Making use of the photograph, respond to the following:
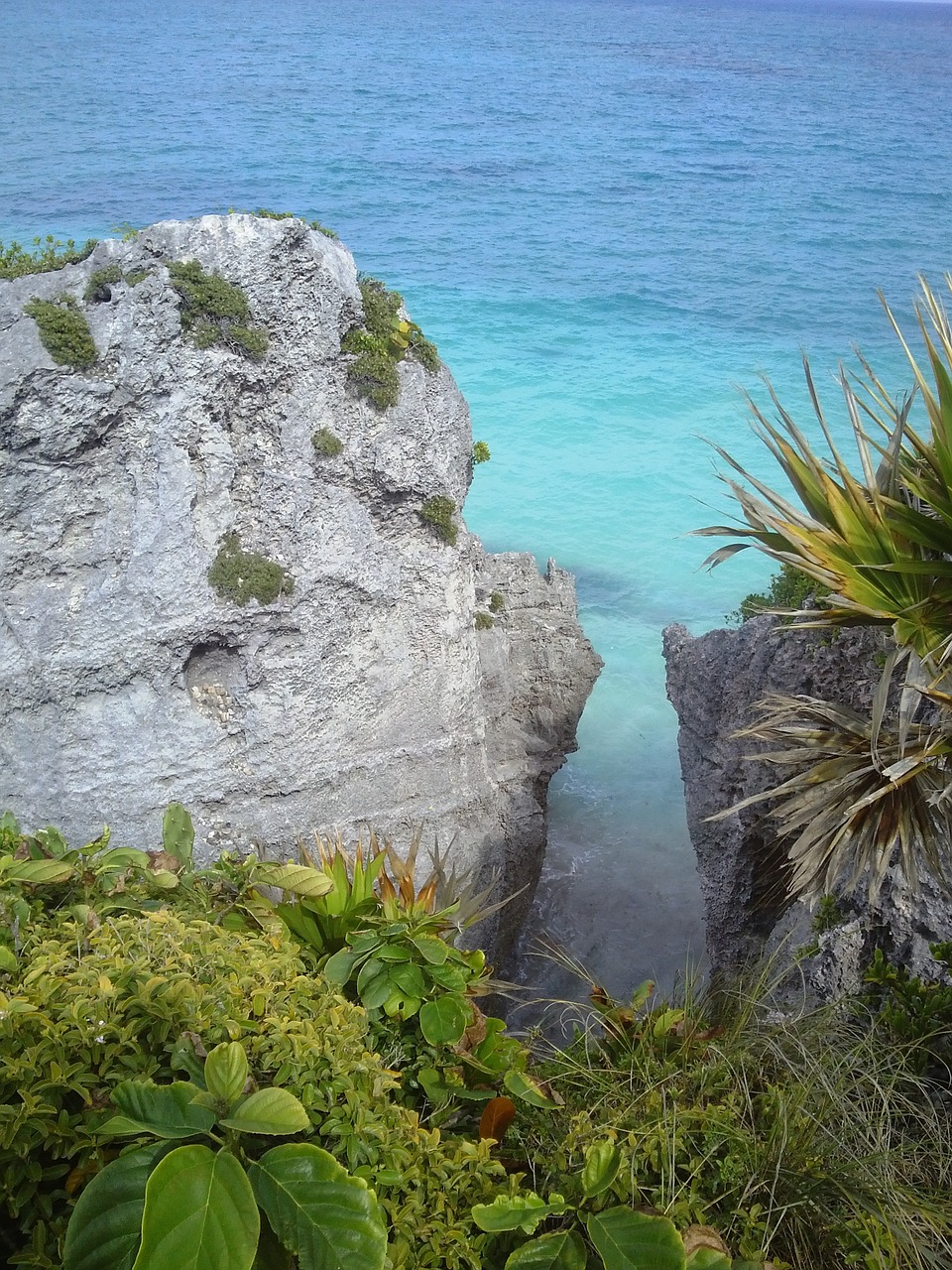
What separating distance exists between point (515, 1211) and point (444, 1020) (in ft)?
2.26

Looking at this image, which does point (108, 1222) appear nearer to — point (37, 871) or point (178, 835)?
point (37, 871)

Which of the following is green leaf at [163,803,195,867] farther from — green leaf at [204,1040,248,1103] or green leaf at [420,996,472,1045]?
green leaf at [204,1040,248,1103]

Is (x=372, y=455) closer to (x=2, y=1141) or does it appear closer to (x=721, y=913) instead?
(x=721, y=913)

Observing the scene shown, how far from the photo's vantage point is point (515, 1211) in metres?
2.50

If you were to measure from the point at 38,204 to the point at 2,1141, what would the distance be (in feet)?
117

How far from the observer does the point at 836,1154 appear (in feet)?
10.4

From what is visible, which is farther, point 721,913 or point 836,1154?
point 721,913

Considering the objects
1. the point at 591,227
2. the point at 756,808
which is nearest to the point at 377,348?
the point at 756,808

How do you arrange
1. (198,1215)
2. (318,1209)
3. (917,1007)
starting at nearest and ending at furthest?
(198,1215) → (318,1209) → (917,1007)

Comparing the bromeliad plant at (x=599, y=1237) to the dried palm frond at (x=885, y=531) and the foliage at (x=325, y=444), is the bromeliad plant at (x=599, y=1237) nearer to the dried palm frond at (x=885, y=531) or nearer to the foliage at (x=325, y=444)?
the dried palm frond at (x=885, y=531)

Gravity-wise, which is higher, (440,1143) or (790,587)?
(440,1143)

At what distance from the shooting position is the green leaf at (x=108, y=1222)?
2061 mm

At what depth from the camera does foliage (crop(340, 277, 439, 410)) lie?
26.0 feet

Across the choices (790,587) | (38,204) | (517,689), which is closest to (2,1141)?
(790,587)
